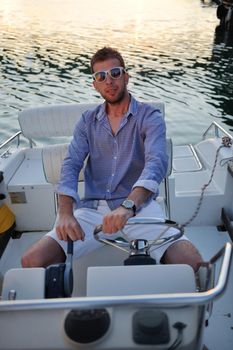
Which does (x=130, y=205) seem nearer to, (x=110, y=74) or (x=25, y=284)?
(x=25, y=284)

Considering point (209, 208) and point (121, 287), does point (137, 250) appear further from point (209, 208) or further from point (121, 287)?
point (209, 208)

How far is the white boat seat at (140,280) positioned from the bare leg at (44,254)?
567 millimetres

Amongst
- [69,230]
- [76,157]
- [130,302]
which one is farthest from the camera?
[76,157]

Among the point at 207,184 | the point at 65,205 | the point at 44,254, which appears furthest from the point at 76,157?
the point at 207,184

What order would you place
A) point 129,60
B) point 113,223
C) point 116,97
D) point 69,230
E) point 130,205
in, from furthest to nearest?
point 129,60
point 116,97
point 69,230
point 130,205
point 113,223

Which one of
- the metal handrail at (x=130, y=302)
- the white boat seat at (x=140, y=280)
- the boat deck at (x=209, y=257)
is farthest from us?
the boat deck at (x=209, y=257)

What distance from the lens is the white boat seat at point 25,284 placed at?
5.30ft

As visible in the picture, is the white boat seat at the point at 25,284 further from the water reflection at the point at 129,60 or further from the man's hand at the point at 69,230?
the water reflection at the point at 129,60

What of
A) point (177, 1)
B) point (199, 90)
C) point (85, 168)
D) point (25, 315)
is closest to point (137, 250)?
point (25, 315)

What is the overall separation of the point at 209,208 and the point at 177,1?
128 feet

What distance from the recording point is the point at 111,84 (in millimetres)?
2295

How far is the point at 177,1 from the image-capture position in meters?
37.8

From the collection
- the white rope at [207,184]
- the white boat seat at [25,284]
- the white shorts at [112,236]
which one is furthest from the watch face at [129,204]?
the white rope at [207,184]

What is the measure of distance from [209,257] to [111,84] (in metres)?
1.76
